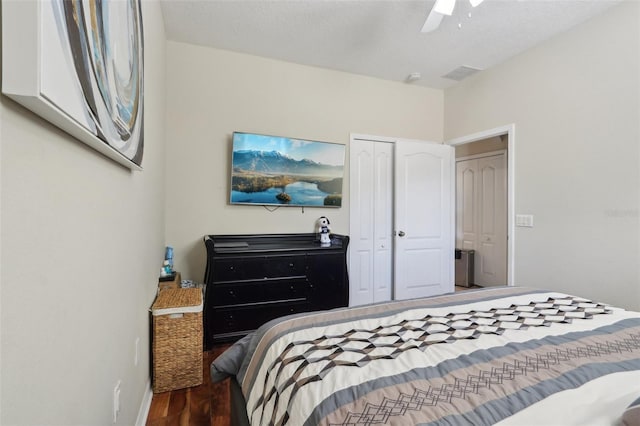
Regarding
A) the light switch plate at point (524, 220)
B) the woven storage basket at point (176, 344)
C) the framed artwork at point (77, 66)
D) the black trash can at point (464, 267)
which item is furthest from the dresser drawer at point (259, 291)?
the black trash can at point (464, 267)

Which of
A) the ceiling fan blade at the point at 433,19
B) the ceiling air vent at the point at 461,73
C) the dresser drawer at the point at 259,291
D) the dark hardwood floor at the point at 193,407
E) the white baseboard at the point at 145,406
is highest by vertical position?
the ceiling air vent at the point at 461,73

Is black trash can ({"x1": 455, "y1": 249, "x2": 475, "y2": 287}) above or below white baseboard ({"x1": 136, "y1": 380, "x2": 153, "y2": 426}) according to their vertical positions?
above

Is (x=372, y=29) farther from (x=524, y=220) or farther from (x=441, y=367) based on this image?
(x=441, y=367)

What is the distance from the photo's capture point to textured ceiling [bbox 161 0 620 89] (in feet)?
7.58

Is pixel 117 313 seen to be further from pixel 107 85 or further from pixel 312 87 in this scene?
pixel 312 87

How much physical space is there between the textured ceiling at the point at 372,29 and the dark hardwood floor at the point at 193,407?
9.43 feet

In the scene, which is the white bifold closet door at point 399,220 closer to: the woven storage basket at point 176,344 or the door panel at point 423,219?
the door panel at point 423,219

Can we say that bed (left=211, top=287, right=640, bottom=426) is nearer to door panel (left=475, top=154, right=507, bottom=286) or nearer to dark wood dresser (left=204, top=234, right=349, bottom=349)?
dark wood dresser (left=204, top=234, right=349, bottom=349)

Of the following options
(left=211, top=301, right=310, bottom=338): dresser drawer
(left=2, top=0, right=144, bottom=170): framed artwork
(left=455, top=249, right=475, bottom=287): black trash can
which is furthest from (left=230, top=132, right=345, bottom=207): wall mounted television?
(left=455, top=249, right=475, bottom=287): black trash can

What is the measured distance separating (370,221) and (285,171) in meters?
1.25

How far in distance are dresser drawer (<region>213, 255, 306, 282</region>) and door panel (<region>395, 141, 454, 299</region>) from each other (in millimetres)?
1461

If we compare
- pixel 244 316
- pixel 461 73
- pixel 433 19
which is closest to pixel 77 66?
pixel 433 19

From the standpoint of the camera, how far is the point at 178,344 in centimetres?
193

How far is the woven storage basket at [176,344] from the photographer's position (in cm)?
189
